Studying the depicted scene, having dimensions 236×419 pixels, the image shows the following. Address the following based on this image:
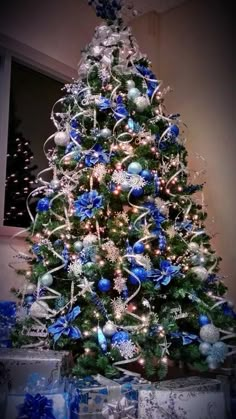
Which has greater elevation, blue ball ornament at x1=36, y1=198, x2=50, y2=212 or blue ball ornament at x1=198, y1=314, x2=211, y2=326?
blue ball ornament at x1=36, y1=198, x2=50, y2=212

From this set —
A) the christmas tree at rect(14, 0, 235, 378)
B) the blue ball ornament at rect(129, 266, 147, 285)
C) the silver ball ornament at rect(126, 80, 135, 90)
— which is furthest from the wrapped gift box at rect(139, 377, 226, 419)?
the silver ball ornament at rect(126, 80, 135, 90)

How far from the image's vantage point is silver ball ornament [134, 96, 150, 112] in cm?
150

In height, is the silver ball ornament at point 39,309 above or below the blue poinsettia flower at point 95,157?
below

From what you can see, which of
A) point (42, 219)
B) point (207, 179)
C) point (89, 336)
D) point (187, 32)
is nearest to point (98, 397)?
point (89, 336)

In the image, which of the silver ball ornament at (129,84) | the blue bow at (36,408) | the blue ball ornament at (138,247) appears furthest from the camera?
the silver ball ornament at (129,84)

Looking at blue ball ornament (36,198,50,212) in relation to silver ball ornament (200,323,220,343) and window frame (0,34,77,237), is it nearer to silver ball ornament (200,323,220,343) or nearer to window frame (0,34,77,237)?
window frame (0,34,77,237)

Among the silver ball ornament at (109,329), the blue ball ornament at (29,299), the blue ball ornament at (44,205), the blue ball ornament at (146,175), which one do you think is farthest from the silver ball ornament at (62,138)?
the silver ball ornament at (109,329)

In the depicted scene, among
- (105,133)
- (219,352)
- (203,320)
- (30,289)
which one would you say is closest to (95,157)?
(105,133)

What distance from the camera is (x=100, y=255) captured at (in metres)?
1.30

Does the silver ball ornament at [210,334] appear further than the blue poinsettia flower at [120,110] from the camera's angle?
No

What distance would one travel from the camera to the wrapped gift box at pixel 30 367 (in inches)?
42.5

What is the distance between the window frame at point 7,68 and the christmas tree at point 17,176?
0.31 feet

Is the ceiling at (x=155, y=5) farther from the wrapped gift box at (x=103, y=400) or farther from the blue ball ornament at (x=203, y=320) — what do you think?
the wrapped gift box at (x=103, y=400)

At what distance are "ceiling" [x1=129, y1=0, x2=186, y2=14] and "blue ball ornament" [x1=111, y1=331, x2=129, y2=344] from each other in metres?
2.24
